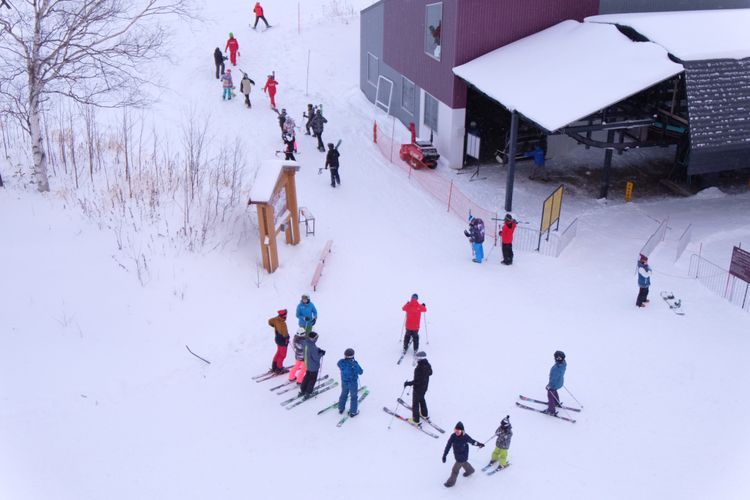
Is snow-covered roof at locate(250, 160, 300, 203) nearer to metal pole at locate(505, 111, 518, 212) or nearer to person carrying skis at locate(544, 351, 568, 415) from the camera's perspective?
metal pole at locate(505, 111, 518, 212)

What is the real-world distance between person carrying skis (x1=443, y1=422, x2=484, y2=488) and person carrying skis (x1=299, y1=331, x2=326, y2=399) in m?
2.96

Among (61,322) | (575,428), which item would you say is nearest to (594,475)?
(575,428)

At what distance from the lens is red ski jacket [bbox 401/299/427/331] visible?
13328 millimetres

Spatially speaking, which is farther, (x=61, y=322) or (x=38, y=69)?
(x=38, y=69)

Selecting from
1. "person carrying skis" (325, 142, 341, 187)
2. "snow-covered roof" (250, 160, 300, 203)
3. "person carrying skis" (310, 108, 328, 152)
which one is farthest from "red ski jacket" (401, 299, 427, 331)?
"person carrying skis" (310, 108, 328, 152)

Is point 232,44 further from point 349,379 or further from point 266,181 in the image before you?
point 349,379

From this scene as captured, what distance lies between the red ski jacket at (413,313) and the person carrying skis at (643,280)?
17.3 feet

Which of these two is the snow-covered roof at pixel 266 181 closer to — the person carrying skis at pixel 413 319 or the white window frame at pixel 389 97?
the person carrying skis at pixel 413 319

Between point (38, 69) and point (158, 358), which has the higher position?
point (38, 69)

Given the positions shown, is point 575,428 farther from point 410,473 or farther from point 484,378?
point 410,473

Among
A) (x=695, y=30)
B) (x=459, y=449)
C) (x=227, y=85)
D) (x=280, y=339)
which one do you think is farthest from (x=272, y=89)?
(x=459, y=449)

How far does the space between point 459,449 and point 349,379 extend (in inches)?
95.8

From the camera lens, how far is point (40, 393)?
39.7ft

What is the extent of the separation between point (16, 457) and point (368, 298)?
7923 mm
